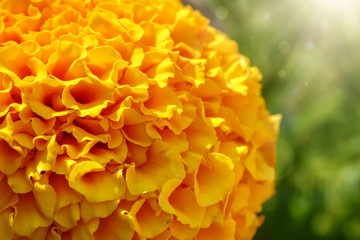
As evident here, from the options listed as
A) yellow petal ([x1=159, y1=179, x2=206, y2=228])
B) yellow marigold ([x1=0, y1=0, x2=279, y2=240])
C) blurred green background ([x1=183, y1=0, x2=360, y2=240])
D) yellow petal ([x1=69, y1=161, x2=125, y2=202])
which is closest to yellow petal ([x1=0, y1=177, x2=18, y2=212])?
yellow marigold ([x1=0, y1=0, x2=279, y2=240])

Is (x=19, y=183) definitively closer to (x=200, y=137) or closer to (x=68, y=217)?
(x=68, y=217)

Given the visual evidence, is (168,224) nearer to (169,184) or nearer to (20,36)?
(169,184)

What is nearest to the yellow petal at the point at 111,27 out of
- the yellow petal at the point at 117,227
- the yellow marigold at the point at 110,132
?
the yellow marigold at the point at 110,132

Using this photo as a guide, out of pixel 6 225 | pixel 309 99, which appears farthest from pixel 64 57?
pixel 309 99

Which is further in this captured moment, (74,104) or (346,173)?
(346,173)

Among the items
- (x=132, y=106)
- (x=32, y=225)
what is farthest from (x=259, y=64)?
(x=32, y=225)

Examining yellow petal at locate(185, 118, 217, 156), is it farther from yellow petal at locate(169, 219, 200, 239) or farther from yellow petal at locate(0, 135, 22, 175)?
yellow petal at locate(0, 135, 22, 175)
